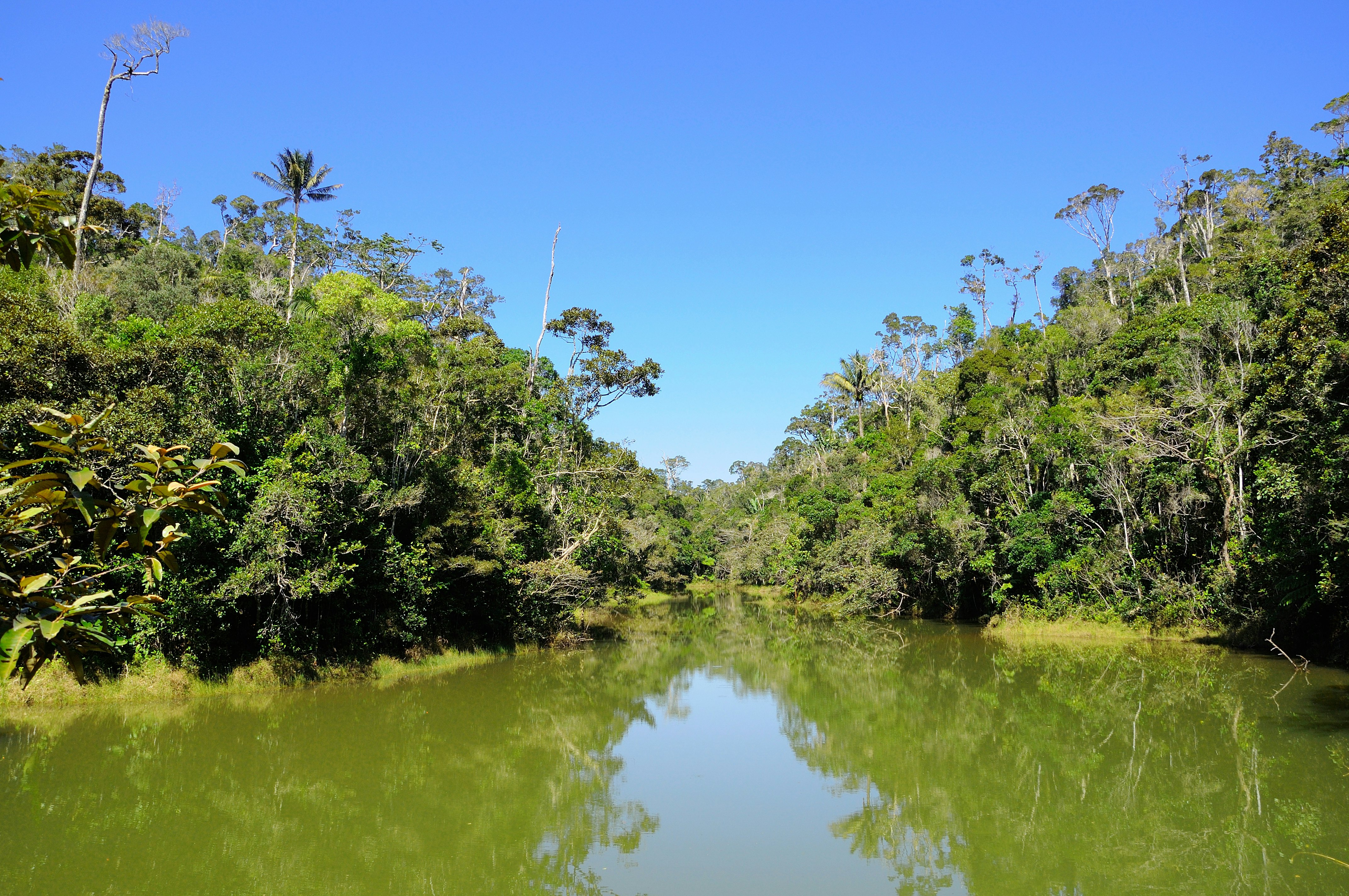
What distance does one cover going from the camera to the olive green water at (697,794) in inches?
279

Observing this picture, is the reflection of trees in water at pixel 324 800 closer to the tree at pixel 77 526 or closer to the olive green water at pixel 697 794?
the olive green water at pixel 697 794

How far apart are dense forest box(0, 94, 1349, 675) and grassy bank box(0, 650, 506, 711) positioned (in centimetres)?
33

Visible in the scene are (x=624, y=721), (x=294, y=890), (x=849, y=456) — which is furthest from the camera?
(x=849, y=456)

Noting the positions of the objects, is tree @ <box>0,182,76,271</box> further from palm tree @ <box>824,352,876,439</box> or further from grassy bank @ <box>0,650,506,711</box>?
palm tree @ <box>824,352,876,439</box>

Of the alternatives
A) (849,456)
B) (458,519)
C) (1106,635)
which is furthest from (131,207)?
(1106,635)

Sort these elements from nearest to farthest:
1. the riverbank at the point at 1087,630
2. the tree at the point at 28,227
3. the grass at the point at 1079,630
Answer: the tree at the point at 28,227 → the riverbank at the point at 1087,630 → the grass at the point at 1079,630

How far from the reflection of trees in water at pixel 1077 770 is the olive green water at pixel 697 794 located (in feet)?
0.16

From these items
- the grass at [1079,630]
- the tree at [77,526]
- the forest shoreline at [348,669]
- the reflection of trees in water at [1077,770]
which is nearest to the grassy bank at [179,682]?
the forest shoreline at [348,669]

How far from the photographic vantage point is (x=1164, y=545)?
2012 centimetres

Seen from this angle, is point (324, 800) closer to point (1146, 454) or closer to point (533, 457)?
point (533, 457)

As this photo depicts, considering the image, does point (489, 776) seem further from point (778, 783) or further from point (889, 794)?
point (889, 794)

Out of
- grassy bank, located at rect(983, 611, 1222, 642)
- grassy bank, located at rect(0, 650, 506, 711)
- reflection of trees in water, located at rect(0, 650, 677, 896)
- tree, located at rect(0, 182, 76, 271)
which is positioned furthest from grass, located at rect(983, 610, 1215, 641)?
tree, located at rect(0, 182, 76, 271)

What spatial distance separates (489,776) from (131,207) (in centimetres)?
4272

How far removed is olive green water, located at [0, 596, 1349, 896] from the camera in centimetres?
708
